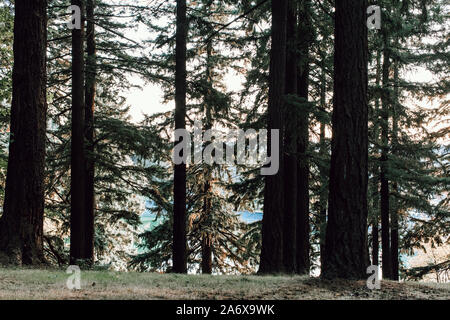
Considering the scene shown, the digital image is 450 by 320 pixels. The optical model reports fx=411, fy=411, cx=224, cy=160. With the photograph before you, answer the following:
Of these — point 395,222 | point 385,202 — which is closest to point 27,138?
point 385,202

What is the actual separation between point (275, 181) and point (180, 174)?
3.79 meters

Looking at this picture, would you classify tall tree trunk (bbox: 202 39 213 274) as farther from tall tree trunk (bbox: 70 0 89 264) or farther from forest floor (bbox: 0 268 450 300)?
forest floor (bbox: 0 268 450 300)

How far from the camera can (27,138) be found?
9.05m

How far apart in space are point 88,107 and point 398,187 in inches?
563

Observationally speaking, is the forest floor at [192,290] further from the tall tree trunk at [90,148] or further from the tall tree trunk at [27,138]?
the tall tree trunk at [90,148]

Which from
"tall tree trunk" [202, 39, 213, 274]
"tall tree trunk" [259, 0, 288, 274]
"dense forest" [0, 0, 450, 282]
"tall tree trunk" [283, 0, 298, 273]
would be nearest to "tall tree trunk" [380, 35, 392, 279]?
"dense forest" [0, 0, 450, 282]

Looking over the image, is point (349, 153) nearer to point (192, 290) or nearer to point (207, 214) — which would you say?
point (192, 290)

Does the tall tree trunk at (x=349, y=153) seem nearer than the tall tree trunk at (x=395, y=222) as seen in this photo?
Yes

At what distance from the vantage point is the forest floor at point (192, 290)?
17.6 feet

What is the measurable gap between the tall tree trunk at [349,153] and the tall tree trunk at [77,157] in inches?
323

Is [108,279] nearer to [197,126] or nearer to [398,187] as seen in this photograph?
[197,126]

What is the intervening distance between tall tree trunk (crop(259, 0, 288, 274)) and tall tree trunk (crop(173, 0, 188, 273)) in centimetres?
343

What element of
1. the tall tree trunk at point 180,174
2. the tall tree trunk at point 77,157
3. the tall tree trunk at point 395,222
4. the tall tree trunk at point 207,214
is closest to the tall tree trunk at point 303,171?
the tall tree trunk at point 180,174

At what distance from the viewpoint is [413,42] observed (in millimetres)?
17547
